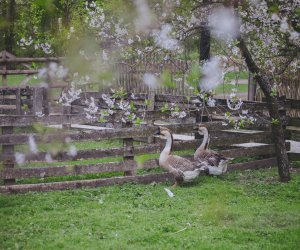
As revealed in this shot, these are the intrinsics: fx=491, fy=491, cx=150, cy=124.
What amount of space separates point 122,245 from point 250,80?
1228cm

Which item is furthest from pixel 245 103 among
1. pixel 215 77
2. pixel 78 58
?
pixel 78 58

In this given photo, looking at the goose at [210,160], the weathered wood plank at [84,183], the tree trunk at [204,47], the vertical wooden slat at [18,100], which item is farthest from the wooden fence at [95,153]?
the vertical wooden slat at [18,100]

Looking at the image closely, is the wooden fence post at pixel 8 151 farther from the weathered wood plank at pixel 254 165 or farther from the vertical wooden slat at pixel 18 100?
the vertical wooden slat at pixel 18 100

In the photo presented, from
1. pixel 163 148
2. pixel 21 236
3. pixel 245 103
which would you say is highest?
pixel 245 103

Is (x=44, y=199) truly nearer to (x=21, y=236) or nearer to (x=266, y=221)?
(x=21, y=236)

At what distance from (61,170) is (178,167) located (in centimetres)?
233

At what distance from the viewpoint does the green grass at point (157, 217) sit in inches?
258

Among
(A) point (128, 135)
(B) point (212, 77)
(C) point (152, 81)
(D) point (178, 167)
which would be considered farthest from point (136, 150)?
(C) point (152, 81)

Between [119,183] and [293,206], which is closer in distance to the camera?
[293,206]

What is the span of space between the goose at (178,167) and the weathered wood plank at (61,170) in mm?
738

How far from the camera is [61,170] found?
973cm

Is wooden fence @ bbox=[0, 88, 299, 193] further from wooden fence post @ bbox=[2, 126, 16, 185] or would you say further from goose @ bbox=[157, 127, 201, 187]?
goose @ bbox=[157, 127, 201, 187]

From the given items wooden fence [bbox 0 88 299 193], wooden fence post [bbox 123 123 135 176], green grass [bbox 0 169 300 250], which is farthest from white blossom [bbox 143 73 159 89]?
wooden fence post [bbox 123 123 135 176]

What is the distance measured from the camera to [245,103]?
1230 centimetres
